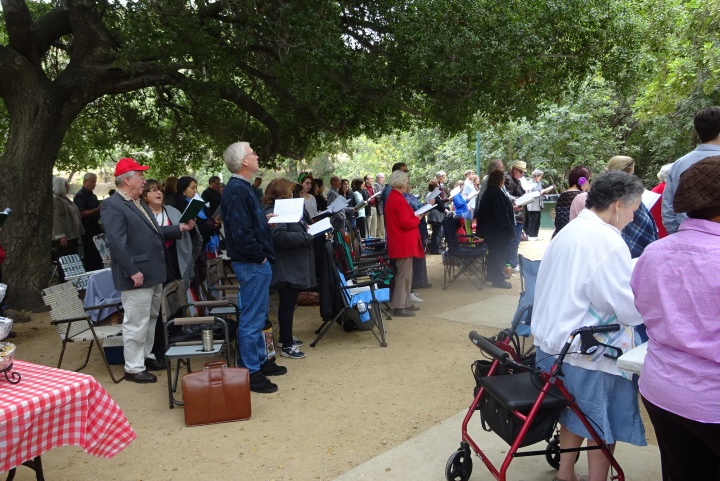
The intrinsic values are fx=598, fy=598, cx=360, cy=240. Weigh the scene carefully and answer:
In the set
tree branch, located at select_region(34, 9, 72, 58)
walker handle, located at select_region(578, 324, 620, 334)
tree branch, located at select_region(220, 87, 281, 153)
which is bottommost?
walker handle, located at select_region(578, 324, 620, 334)

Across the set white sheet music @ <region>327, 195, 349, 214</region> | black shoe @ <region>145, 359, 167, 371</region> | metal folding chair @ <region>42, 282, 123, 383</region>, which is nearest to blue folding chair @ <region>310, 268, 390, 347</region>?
white sheet music @ <region>327, 195, 349, 214</region>

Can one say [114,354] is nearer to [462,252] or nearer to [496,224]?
[462,252]

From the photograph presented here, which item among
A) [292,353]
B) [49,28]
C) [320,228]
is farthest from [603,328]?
[49,28]

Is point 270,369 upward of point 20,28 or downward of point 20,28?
downward

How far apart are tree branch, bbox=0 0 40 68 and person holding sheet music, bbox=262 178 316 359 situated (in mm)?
5137

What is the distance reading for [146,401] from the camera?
492 cm

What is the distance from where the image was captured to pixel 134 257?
5.11 m

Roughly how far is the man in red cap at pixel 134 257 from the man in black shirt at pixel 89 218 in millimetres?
5544

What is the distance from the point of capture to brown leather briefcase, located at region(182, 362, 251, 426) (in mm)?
4324

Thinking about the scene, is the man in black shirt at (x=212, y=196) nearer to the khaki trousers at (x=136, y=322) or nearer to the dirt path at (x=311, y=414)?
the dirt path at (x=311, y=414)

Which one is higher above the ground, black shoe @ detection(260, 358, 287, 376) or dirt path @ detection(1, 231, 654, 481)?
black shoe @ detection(260, 358, 287, 376)

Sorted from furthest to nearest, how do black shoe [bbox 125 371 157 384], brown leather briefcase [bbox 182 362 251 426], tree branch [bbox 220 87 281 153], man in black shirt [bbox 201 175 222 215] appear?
man in black shirt [bbox 201 175 222 215] → tree branch [bbox 220 87 281 153] → black shoe [bbox 125 371 157 384] → brown leather briefcase [bbox 182 362 251 426]

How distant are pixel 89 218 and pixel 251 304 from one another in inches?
270

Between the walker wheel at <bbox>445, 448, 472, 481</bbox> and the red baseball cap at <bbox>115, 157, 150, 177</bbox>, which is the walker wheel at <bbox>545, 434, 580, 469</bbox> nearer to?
the walker wheel at <bbox>445, 448, 472, 481</bbox>
